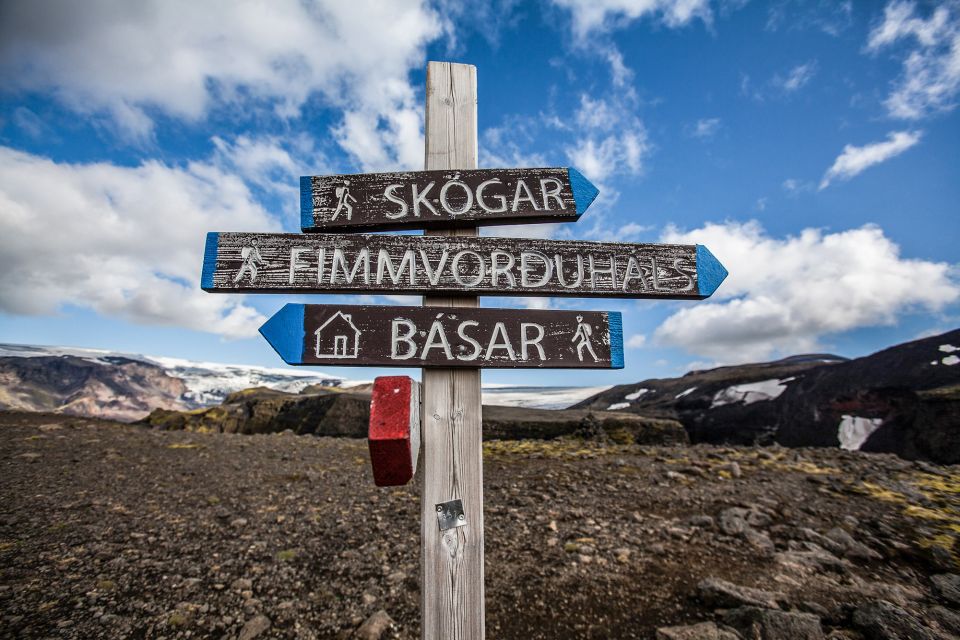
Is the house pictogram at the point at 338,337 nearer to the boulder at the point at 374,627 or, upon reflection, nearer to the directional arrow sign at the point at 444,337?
the directional arrow sign at the point at 444,337

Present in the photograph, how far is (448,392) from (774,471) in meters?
7.73

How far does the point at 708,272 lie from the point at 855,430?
1301cm

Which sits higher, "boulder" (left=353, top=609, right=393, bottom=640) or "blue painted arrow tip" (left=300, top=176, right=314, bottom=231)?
"blue painted arrow tip" (left=300, top=176, right=314, bottom=231)

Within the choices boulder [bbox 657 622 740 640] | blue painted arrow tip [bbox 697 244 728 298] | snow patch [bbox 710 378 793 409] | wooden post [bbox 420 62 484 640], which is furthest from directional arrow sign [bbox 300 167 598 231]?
snow patch [bbox 710 378 793 409]

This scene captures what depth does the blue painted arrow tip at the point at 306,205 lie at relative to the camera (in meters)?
2.77

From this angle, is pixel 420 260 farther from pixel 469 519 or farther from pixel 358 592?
pixel 358 592

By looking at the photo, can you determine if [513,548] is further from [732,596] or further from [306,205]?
[306,205]

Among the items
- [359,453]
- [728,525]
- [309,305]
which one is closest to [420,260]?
[309,305]

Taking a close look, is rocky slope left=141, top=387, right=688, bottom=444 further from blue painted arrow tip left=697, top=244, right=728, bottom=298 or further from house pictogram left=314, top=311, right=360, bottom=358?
house pictogram left=314, top=311, right=360, bottom=358

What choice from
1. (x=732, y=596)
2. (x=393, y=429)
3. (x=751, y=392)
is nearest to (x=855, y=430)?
(x=751, y=392)

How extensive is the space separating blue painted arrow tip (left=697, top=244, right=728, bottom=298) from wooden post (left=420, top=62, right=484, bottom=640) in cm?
149

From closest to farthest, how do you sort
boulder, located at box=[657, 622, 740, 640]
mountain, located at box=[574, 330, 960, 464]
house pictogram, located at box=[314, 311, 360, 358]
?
house pictogram, located at box=[314, 311, 360, 358]
boulder, located at box=[657, 622, 740, 640]
mountain, located at box=[574, 330, 960, 464]

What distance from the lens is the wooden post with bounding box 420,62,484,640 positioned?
2.31 metres

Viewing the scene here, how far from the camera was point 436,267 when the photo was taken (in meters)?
2.63
